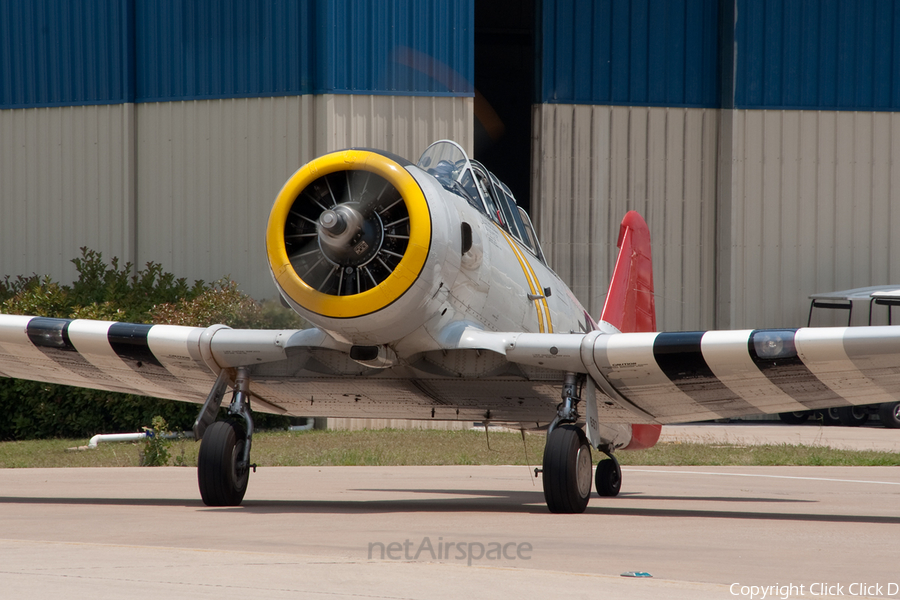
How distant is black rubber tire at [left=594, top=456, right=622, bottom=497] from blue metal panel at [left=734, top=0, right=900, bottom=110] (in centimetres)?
1561

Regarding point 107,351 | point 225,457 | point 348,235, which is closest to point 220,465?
point 225,457

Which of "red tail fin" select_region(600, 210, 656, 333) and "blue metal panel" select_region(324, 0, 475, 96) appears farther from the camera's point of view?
"blue metal panel" select_region(324, 0, 475, 96)

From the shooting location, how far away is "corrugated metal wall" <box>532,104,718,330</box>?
24.2 m

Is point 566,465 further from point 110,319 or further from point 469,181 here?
point 110,319

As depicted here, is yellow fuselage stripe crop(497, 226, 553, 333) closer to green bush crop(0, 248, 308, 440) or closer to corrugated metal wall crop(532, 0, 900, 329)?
green bush crop(0, 248, 308, 440)

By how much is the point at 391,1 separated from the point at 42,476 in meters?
11.4

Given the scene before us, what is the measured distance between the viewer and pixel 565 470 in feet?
25.3

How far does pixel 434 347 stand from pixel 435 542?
7.26 feet

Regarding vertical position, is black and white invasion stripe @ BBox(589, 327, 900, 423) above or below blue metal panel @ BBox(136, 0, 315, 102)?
below

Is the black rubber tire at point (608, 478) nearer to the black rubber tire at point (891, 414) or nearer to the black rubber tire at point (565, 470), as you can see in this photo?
the black rubber tire at point (565, 470)

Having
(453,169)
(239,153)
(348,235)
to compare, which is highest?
(239,153)

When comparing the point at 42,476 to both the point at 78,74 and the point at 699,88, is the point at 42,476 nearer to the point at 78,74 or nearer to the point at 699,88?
the point at 78,74

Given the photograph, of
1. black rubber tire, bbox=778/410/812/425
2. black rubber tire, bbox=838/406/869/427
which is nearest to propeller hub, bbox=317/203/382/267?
black rubber tire, bbox=778/410/812/425

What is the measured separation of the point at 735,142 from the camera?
24.1 m
